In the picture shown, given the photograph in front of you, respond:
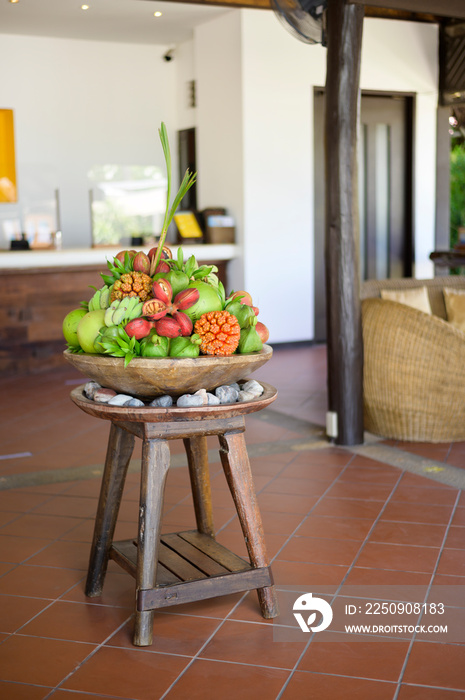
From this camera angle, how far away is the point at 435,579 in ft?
8.91

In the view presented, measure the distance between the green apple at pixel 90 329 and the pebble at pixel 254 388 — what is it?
448 mm

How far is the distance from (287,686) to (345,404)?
94.2 inches

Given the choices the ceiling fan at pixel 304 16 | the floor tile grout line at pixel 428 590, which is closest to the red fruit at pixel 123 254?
the floor tile grout line at pixel 428 590

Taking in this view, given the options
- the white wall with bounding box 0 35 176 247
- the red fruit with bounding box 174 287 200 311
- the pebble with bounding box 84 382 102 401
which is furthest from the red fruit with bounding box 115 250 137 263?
the white wall with bounding box 0 35 176 247

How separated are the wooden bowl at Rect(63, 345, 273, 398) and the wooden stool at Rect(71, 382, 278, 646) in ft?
0.23

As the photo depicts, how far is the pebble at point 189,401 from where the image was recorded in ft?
→ 7.34

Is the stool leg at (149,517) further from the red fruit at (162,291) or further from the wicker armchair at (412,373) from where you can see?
the wicker armchair at (412,373)

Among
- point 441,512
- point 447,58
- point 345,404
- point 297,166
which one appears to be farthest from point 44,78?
point 441,512

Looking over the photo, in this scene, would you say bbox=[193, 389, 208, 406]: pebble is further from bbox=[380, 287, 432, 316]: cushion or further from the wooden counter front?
the wooden counter front

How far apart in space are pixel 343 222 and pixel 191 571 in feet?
7.64

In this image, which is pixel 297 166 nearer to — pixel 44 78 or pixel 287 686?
pixel 44 78

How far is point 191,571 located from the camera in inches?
99.1

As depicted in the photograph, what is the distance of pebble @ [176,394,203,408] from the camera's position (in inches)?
88.1

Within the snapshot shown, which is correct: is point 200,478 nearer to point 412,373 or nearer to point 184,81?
point 412,373
